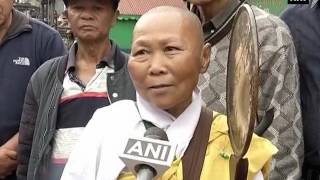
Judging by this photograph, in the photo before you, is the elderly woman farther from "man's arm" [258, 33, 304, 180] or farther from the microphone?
"man's arm" [258, 33, 304, 180]

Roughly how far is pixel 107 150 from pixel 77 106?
1191mm

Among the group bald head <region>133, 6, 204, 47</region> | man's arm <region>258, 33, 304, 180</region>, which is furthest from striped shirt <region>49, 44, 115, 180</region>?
bald head <region>133, 6, 204, 47</region>

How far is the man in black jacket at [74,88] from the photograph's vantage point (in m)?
3.19

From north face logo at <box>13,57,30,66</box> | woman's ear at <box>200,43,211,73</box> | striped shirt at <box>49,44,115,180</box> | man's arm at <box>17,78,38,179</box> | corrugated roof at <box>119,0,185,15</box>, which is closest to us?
woman's ear at <box>200,43,211,73</box>

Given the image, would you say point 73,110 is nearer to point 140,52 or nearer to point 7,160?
point 7,160

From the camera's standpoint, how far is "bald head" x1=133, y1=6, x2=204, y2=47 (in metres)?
2.15

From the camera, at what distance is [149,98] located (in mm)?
2098

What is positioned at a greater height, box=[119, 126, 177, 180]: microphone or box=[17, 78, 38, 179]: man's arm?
box=[119, 126, 177, 180]: microphone

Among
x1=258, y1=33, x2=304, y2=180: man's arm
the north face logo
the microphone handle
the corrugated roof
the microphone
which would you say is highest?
the microphone

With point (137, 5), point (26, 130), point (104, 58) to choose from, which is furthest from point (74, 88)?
point (137, 5)

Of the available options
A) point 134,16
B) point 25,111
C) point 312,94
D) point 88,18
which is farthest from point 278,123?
point 134,16

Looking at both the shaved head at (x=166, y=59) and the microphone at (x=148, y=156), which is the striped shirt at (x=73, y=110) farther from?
the microphone at (x=148, y=156)

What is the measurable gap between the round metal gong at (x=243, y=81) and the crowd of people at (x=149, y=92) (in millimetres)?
79

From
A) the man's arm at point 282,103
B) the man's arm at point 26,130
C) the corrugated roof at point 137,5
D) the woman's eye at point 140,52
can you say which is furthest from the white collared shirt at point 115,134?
the corrugated roof at point 137,5
